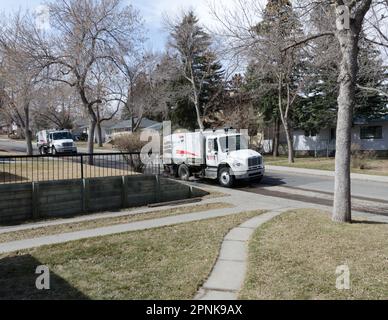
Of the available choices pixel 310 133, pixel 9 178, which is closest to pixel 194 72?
pixel 310 133

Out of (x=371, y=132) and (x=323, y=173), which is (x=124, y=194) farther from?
(x=371, y=132)

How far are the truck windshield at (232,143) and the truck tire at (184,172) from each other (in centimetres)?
240

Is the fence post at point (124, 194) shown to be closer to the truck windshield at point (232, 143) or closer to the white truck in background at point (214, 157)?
the white truck in background at point (214, 157)

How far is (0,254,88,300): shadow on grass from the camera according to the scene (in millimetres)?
5312

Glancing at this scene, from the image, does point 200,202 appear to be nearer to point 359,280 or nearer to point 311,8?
point 311,8

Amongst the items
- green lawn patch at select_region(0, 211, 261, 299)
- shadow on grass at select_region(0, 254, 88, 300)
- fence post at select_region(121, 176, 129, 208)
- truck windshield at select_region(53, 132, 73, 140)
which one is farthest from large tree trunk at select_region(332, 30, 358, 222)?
truck windshield at select_region(53, 132, 73, 140)

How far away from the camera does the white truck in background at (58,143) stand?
38719 mm

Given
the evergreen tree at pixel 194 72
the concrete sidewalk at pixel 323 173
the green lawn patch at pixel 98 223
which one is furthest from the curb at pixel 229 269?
the evergreen tree at pixel 194 72

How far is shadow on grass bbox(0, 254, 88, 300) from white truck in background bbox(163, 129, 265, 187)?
1288cm

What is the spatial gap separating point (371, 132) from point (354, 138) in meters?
1.52

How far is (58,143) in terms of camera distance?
3878cm
